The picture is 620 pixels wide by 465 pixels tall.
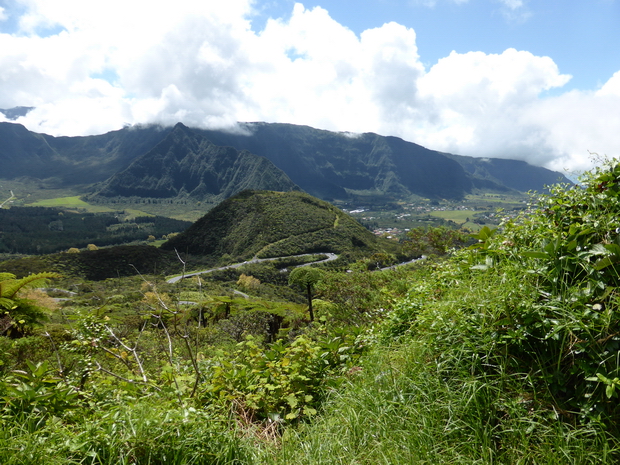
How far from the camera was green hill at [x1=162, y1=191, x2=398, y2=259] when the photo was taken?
96.5 metres

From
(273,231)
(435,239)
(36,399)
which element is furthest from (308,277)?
(273,231)

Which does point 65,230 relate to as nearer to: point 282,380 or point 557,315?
point 282,380

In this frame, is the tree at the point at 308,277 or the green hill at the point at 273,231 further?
the green hill at the point at 273,231

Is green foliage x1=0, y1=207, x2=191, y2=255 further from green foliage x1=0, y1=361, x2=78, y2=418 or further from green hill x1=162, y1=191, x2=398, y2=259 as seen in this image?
green foliage x1=0, y1=361, x2=78, y2=418

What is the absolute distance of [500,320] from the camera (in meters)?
1.98

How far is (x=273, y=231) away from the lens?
103500 mm

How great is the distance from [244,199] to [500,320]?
12026 cm

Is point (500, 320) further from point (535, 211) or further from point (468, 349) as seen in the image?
point (535, 211)

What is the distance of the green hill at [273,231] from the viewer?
317 ft

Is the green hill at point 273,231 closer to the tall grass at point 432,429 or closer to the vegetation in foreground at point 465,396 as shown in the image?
the vegetation in foreground at point 465,396

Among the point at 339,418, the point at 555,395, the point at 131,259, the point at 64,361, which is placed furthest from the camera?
the point at 131,259

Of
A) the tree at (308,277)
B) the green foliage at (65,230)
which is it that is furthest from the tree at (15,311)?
the green foliage at (65,230)

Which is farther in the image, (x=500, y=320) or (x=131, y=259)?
(x=131, y=259)

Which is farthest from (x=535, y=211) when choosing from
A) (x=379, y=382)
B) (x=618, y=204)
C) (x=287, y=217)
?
(x=287, y=217)
